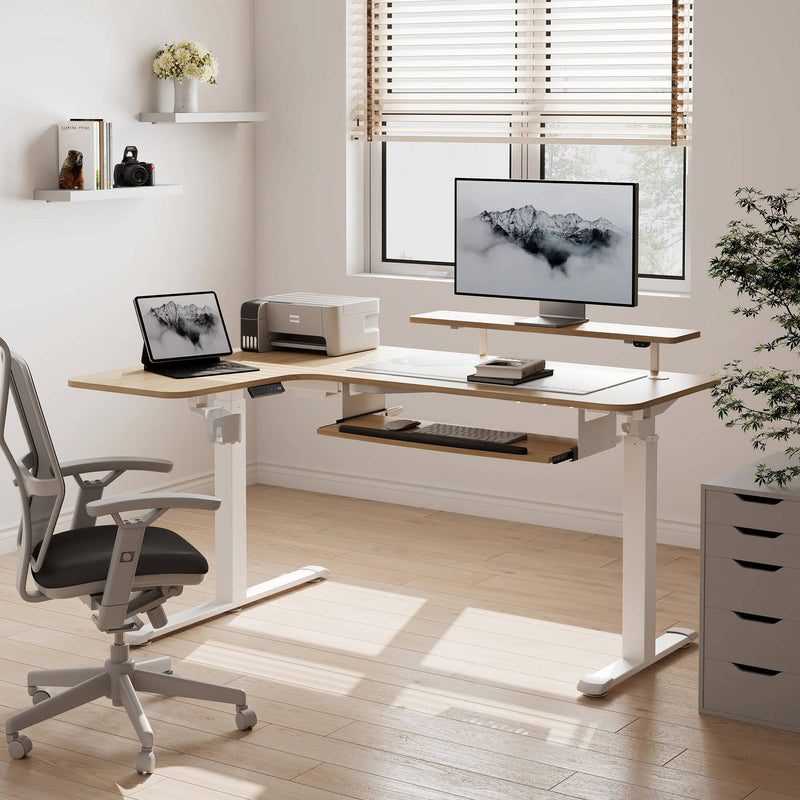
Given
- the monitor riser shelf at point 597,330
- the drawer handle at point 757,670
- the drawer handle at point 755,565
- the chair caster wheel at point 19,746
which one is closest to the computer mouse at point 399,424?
the monitor riser shelf at point 597,330

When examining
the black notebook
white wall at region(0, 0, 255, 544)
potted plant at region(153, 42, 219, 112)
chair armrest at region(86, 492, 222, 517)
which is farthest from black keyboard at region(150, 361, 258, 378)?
potted plant at region(153, 42, 219, 112)

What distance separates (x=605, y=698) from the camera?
142 inches

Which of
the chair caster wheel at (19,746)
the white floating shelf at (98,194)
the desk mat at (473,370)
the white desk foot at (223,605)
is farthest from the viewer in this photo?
the white floating shelf at (98,194)

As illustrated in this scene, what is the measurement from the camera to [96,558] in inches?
124

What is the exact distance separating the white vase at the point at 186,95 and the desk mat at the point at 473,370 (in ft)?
5.55

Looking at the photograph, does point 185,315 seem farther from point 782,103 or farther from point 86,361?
point 782,103

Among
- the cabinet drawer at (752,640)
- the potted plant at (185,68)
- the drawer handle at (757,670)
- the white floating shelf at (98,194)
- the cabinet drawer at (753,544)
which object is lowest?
the drawer handle at (757,670)

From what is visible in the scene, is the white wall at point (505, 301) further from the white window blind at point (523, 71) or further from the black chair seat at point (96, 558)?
the black chair seat at point (96, 558)

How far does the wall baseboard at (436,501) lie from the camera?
505 centimetres

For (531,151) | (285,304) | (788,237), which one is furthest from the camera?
(531,151)

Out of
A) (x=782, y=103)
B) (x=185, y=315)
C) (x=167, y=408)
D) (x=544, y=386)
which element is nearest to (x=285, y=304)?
(x=185, y=315)

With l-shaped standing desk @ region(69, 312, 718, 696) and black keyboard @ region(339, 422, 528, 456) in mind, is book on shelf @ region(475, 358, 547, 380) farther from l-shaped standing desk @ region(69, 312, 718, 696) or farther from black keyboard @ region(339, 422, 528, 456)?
black keyboard @ region(339, 422, 528, 456)

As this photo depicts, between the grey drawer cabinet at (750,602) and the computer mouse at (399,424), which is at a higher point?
the computer mouse at (399,424)

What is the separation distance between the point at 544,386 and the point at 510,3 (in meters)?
2.12
